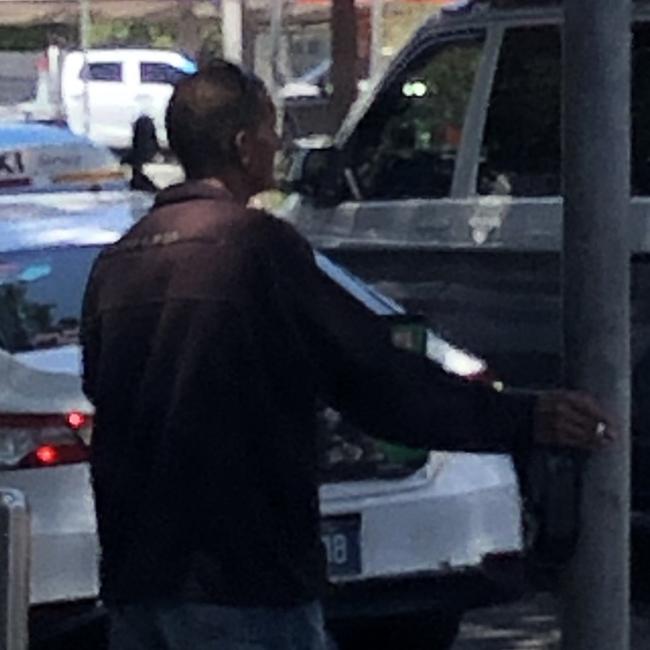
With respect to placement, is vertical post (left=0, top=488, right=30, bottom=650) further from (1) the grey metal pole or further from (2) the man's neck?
(1) the grey metal pole

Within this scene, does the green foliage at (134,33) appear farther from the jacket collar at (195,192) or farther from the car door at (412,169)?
the jacket collar at (195,192)

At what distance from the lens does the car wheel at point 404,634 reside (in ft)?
23.7

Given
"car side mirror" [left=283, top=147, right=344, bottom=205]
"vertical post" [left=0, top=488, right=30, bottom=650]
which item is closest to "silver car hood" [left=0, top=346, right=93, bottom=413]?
"vertical post" [left=0, top=488, right=30, bottom=650]

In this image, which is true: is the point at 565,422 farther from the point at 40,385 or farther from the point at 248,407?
the point at 40,385

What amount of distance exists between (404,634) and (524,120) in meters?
2.21

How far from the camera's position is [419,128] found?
9.20m

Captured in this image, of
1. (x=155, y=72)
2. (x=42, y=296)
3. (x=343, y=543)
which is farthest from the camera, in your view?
(x=155, y=72)

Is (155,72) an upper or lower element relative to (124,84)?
upper

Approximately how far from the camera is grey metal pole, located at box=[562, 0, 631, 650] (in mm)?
4062

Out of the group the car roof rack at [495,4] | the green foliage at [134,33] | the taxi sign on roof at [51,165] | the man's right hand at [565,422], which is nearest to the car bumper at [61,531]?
the man's right hand at [565,422]

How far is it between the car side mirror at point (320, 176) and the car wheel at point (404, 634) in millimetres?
2329

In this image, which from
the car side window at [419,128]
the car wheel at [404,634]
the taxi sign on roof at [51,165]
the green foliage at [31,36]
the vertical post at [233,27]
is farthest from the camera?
the green foliage at [31,36]

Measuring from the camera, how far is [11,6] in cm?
4472

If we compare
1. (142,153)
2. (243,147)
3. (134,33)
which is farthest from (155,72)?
(243,147)
